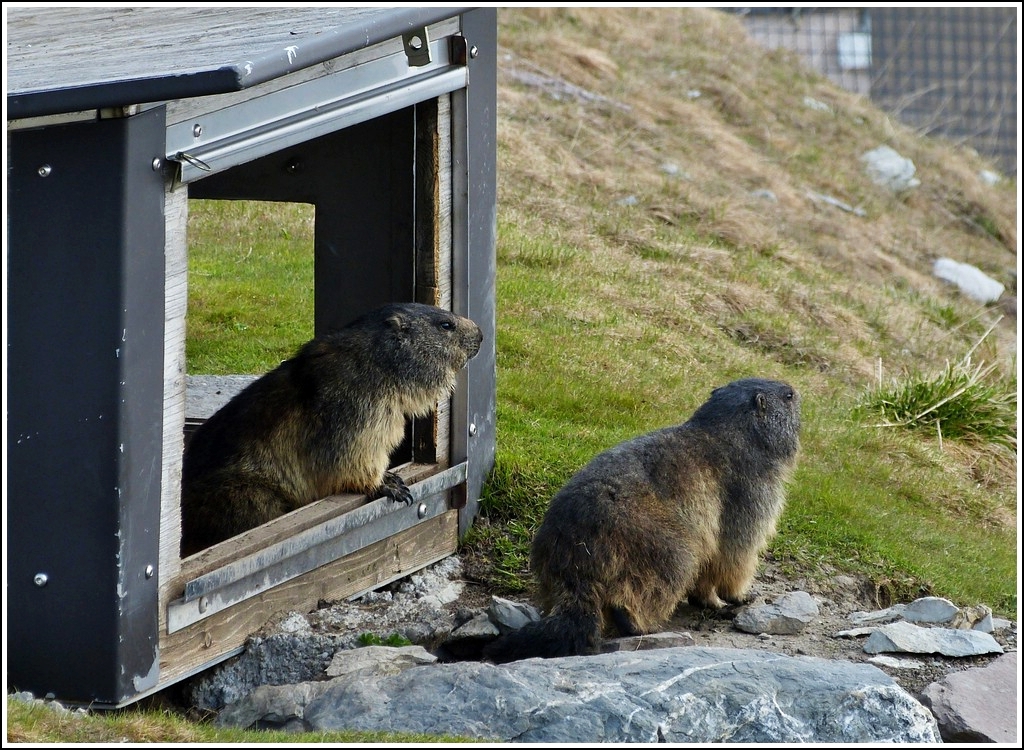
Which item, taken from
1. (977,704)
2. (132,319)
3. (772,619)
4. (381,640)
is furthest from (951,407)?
(132,319)

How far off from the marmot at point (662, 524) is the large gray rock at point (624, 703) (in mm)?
611

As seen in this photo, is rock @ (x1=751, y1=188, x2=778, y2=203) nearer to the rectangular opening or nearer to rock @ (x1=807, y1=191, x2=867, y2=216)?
rock @ (x1=807, y1=191, x2=867, y2=216)

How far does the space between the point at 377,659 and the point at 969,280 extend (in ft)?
44.0

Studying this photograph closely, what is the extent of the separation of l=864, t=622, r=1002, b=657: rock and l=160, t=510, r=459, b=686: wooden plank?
260cm

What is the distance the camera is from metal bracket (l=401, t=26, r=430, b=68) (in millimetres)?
6867

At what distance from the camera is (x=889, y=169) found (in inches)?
778

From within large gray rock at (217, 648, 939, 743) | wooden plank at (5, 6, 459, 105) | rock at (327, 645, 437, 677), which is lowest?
rock at (327, 645, 437, 677)

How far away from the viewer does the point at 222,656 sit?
6.19m

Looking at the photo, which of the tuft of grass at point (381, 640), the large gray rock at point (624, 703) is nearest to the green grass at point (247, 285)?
the tuft of grass at point (381, 640)

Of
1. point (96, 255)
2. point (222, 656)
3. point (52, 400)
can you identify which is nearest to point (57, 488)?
point (52, 400)

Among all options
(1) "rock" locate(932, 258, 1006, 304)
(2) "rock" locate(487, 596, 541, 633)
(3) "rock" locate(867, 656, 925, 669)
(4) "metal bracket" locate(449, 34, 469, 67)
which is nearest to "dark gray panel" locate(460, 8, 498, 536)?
(4) "metal bracket" locate(449, 34, 469, 67)

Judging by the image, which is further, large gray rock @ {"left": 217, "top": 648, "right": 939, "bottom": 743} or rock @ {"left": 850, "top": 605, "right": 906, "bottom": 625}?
rock @ {"left": 850, "top": 605, "right": 906, "bottom": 625}

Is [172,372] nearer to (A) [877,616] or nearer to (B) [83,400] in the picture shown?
(B) [83,400]

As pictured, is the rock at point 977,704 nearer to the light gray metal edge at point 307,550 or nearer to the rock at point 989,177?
the light gray metal edge at point 307,550
